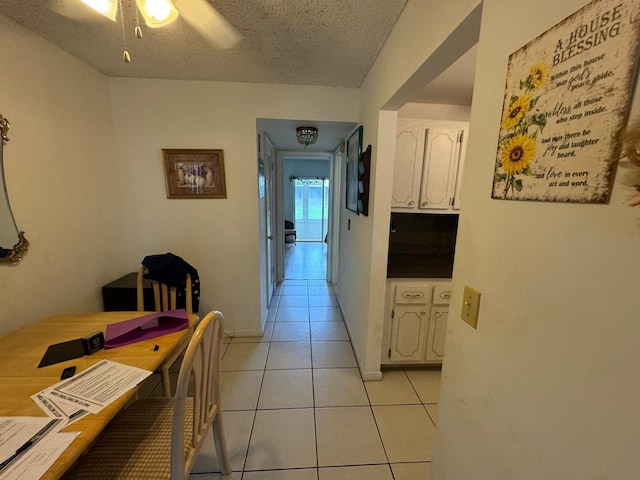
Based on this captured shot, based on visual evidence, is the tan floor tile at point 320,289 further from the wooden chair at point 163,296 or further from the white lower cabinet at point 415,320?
the wooden chair at point 163,296

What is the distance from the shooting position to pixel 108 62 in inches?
75.2

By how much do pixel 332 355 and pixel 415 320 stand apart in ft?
2.72

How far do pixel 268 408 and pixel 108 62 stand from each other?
9.09 ft

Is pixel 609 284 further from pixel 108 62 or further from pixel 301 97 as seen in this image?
pixel 108 62

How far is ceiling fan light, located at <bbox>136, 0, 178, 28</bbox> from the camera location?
1.04 metres

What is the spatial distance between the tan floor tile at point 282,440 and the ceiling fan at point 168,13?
80.7 inches

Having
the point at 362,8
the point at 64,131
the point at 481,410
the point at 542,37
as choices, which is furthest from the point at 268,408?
the point at 362,8

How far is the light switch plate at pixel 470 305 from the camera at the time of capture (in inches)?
31.2

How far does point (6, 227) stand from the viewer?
1383mm

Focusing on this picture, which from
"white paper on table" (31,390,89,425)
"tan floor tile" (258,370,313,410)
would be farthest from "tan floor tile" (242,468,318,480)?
"white paper on table" (31,390,89,425)

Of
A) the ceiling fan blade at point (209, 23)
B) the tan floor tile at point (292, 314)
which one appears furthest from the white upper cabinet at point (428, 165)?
the tan floor tile at point (292, 314)

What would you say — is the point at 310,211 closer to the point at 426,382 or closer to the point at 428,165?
the point at 428,165

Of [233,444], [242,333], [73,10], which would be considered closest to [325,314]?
[242,333]

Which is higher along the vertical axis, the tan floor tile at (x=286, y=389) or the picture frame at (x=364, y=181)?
the picture frame at (x=364, y=181)
